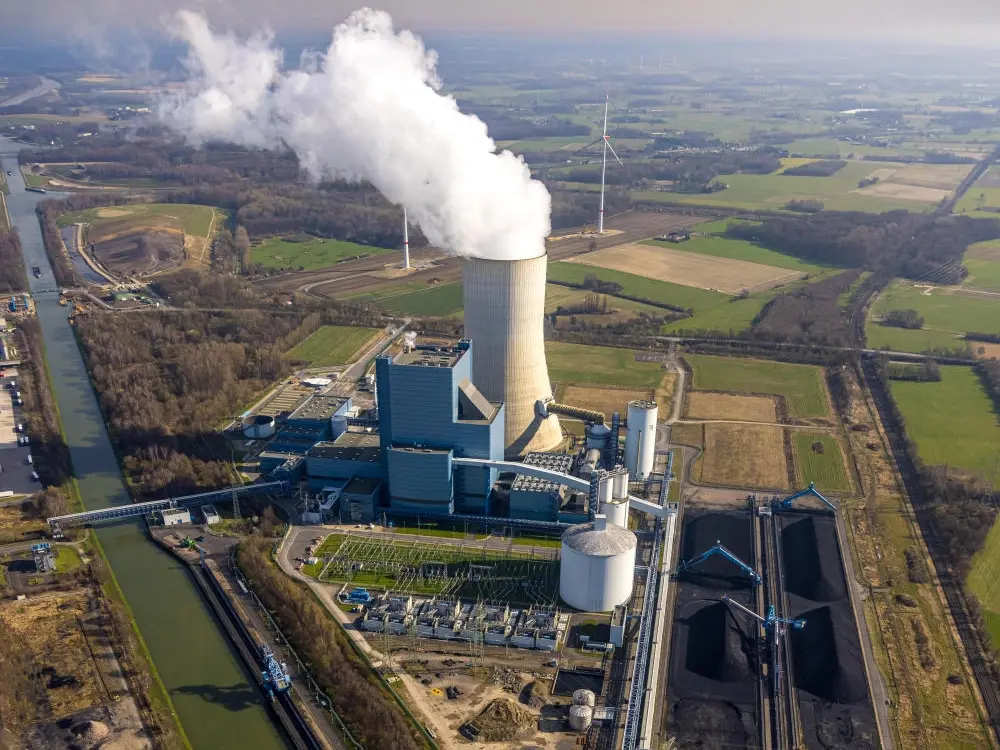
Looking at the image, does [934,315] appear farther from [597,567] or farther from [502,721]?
[502,721]

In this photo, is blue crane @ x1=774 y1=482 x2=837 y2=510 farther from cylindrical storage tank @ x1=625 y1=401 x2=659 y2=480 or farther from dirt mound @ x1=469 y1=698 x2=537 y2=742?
dirt mound @ x1=469 y1=698 x2=537 y2=742

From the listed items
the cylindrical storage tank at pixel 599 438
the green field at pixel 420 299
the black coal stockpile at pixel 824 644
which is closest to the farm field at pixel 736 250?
the green field at pixel 420 299

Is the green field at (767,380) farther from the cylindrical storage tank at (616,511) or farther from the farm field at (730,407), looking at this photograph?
the cylindrical storage tank at (616,511)

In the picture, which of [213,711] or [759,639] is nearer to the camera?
[213,711]

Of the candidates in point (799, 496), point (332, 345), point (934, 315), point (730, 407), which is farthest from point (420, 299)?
point (934, 315)

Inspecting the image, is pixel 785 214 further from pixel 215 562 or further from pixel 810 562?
Result: pixel 215 562

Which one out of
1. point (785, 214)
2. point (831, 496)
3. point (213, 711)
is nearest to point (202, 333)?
point (213, 711)
